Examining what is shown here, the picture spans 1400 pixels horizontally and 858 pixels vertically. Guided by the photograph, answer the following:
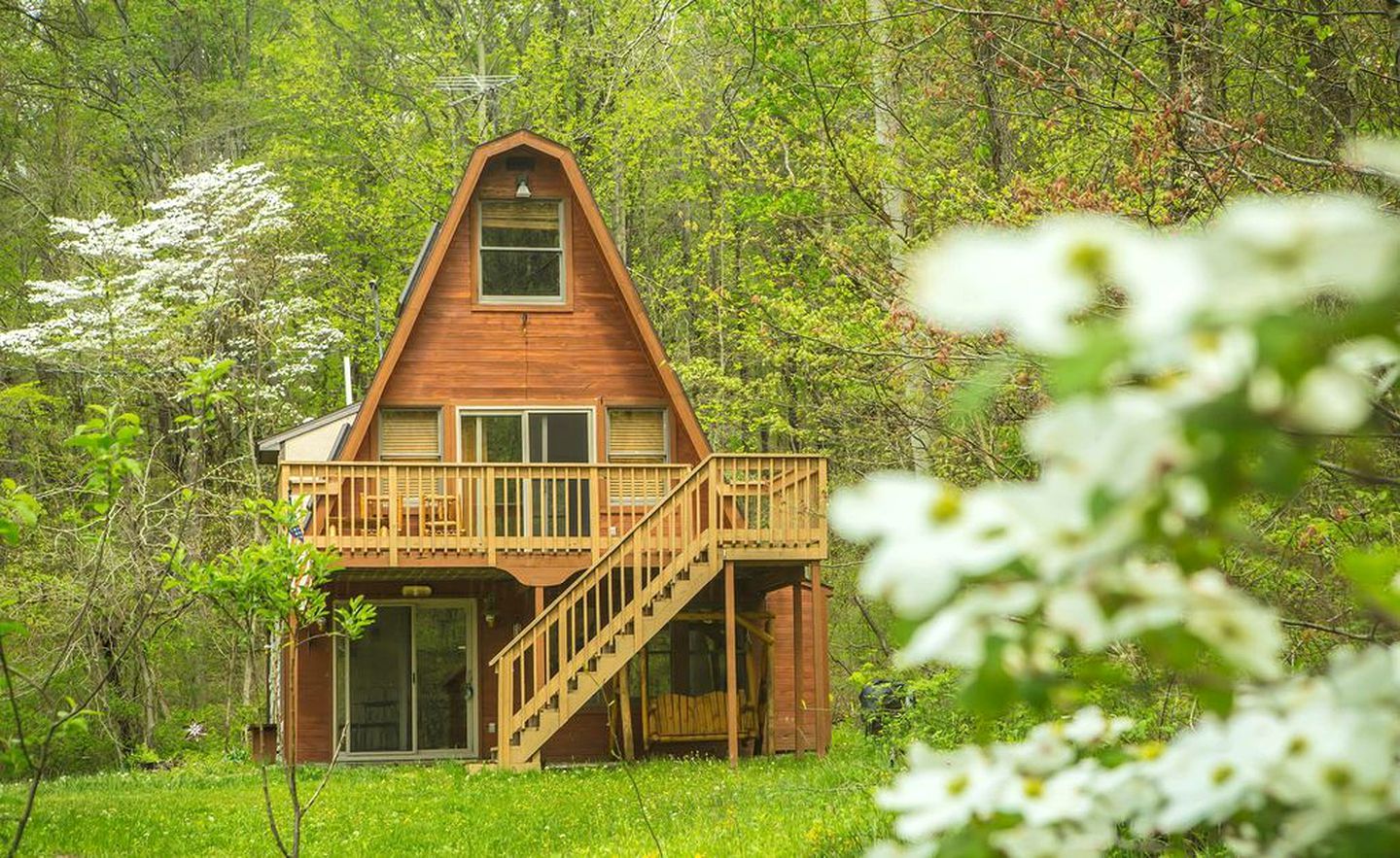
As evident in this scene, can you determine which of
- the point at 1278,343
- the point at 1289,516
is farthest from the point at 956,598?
the point at 1289,516

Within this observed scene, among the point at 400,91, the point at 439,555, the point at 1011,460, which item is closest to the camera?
the point at 1011,460

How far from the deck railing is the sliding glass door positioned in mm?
2075

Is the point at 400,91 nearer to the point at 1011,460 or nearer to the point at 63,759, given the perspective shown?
the point at 63,759

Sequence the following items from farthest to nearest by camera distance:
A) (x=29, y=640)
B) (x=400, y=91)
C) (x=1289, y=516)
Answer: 1. (x=400, y=91)
2. (x=29, y=640)
3. (x=1289, y=516)

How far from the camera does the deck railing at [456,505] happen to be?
18.9 m

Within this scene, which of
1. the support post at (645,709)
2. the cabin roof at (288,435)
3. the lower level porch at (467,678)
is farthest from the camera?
the cabin roof at (288,435)

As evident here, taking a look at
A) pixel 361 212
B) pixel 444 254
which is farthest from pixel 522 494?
pixel 361 212

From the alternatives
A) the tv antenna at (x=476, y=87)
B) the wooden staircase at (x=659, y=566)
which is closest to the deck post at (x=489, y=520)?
the wooden staircase at (x=659, y=566)

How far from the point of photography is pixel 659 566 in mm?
18453

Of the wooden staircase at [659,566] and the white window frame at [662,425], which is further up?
the white window frame at [662,425]

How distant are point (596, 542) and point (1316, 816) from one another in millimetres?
18167

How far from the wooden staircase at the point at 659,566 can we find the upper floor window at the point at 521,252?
4478 mm

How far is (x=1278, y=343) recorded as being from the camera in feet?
3.85

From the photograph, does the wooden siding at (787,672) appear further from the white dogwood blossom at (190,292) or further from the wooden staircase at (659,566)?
the white dogwood blossom at (190,292)
